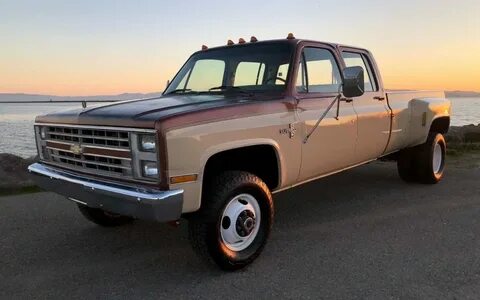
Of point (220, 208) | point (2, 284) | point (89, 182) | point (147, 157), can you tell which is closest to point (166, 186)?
point (147, 157)

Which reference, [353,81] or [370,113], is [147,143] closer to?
[353,81]

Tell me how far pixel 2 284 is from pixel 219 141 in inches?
83.3

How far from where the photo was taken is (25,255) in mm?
4559

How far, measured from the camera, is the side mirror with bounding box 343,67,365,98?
4645 millimetres

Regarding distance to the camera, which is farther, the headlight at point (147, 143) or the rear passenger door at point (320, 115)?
the rear passenger door at point (320, 115)

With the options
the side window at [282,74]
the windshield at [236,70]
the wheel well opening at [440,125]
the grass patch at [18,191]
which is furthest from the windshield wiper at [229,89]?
the wheel well opening at [440,125]

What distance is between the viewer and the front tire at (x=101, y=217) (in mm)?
5184

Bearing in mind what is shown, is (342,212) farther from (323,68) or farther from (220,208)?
(220,208)

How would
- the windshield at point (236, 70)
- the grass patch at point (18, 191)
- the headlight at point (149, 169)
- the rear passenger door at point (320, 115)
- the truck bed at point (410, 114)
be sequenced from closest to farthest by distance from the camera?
the headlight at point (149, 169), the rear passenger door at point (320, 115), the windshield at point (236, 70), the truck bed at point (410, 114), the grass patch at point (18, 191)

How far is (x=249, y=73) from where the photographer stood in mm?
5215

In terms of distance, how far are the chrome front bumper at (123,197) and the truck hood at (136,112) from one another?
49 cm

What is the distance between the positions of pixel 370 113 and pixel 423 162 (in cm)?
208

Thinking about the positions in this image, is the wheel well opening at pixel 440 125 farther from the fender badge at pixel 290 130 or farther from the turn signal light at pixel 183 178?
the turn signal light at pixel 183 178

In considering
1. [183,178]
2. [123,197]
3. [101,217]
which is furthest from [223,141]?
[101,217]
